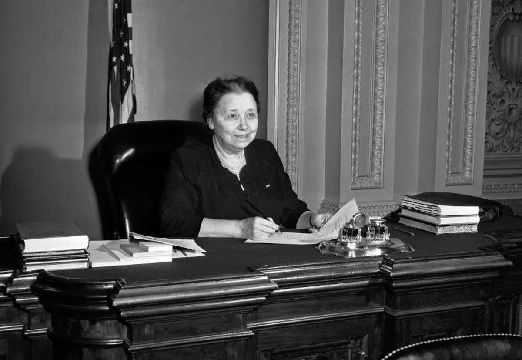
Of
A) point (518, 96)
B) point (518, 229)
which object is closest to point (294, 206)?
point (518, 229)

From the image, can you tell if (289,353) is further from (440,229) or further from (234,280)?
(440,229)

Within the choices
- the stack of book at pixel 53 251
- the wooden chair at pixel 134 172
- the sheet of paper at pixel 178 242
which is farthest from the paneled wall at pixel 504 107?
the stack of book at pixel 53 251

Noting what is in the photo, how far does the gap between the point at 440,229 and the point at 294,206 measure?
2.32ft

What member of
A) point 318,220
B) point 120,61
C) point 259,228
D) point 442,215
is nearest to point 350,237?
point 259,228

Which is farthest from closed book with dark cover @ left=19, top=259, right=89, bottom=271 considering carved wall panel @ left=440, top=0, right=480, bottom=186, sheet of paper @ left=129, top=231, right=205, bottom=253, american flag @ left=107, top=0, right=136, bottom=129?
carved wall panel @ left=440, top=0, right=480, bottom=186

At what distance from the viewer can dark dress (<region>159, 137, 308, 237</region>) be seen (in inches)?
109

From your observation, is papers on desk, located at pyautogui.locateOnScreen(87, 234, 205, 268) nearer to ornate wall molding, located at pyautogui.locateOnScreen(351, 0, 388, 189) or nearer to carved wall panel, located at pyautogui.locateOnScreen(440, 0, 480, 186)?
ornate wall molding, located at pyautogui.locateOnScreen(351, 0, 388, 189)

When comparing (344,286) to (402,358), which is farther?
(344,286)

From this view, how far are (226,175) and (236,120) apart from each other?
0.23 m

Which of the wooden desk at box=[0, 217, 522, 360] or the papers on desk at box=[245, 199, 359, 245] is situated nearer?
the wooden desk at box=[0, 217, 522, 360]

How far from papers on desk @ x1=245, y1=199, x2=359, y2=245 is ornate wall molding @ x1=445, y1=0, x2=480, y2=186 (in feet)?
8.27

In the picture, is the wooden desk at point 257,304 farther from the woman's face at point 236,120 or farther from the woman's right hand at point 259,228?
the woman's face at point 236,120

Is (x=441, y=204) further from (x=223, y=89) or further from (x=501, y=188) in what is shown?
(x=501, y=188)

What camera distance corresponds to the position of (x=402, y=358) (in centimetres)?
125
